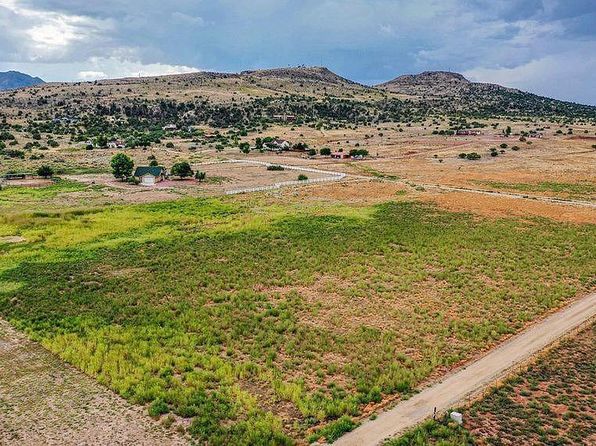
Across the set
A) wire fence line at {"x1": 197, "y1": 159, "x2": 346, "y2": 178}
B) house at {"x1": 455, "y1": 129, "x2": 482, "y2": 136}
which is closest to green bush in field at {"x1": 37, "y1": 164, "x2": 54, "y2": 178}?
wire fence line at {"x1": 197, "y1": 159, "x2": 346, "y2": 178}

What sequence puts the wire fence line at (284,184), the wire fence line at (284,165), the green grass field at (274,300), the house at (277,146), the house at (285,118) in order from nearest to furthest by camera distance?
the green grass field at (274,300) < the wire fence line at (284,184) < the wire fence line at (284,165) < the house at (277,146) < the house at (285,118)

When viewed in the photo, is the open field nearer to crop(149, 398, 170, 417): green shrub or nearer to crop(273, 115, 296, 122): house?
crop(149, 398, 170, 417): green shrub

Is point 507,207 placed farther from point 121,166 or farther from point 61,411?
point 121,166

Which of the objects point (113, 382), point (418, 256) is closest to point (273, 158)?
point (418, 256)

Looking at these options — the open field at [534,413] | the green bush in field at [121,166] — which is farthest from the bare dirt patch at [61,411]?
the green bush in field at [121,166]

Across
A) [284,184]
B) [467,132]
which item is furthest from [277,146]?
[467,132]

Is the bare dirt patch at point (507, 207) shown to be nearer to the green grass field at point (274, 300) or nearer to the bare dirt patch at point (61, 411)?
the green grass field at point (274, 300)
